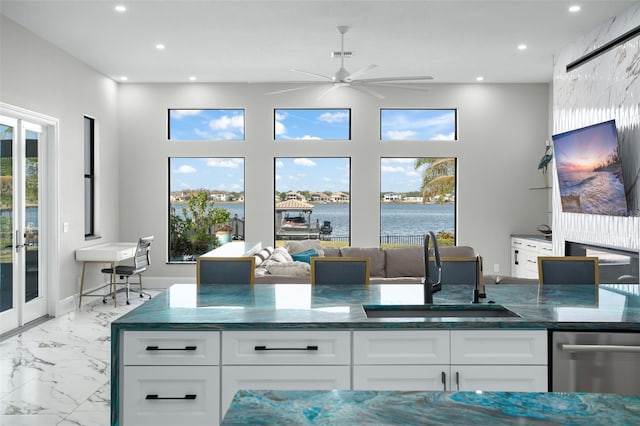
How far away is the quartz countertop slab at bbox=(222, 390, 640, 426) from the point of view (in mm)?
1152

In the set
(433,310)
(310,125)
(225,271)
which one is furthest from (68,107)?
(433,310)

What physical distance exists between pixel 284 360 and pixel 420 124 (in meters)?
6.75

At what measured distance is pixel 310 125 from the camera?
8.39 meters

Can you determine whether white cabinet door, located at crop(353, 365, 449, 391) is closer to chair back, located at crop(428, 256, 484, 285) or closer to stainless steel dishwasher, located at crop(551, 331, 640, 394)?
stainless steel dishwasher, located at crop(551, 331, 640, 394)

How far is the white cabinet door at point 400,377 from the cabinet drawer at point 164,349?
2.10 feet

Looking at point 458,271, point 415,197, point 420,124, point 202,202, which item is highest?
point 420,124

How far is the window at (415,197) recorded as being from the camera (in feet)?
27.8

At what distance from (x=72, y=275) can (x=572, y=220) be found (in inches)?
247

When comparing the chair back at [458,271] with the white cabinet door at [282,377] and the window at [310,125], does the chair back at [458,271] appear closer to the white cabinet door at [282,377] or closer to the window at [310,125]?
the white cabinet door at [282,377]

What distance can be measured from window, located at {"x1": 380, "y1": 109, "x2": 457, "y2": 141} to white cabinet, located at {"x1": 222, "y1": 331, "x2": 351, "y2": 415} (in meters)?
6.47

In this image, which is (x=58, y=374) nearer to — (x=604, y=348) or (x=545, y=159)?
(x=604, y=348)

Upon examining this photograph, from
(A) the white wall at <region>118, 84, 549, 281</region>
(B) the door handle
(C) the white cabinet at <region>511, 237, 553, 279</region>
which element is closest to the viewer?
(B) the door handle

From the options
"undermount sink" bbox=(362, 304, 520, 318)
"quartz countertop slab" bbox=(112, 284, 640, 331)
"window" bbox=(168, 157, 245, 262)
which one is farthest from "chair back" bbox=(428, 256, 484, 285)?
"window" bbox=(168, 157, 245, 262)

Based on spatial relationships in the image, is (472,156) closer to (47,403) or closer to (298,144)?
(298,144)
